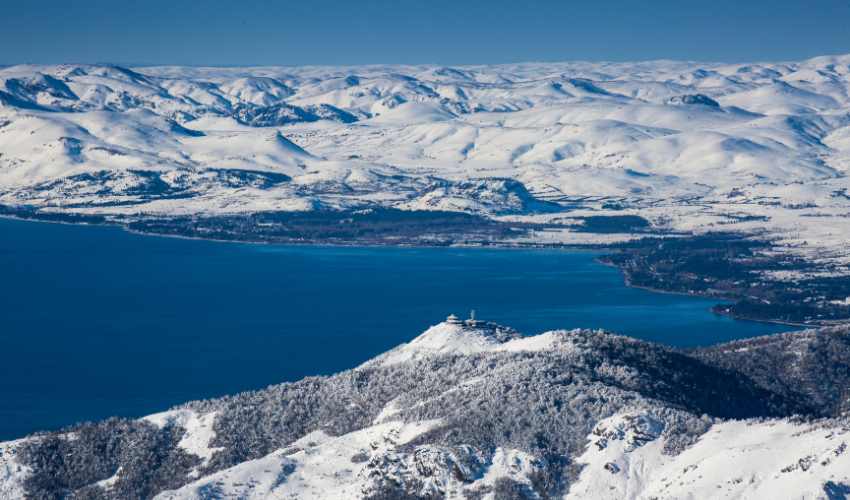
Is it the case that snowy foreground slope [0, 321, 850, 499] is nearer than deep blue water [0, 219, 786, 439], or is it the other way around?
snowy foreground slope [0, 321, 850, 499]

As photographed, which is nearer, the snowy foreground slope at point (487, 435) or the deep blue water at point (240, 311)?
the snowy foreground slope at point (487, 435)

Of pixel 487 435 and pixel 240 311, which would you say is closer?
pixel 487 435

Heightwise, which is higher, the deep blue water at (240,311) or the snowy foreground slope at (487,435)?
the snowy foreground slope at (487,435)

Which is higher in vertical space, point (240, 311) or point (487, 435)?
point (487, 435)
